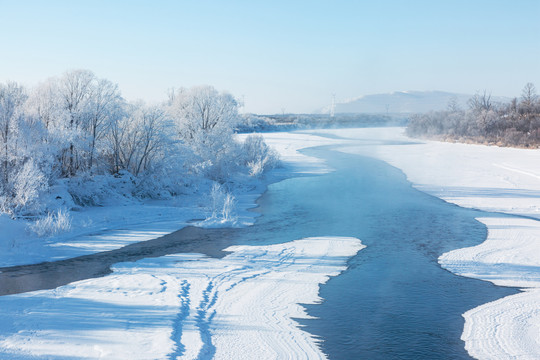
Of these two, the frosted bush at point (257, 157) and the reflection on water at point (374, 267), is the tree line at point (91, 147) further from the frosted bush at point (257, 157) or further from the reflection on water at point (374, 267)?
the reflection on water at point (374, 267)

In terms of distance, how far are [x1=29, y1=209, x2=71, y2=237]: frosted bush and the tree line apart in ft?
3.03

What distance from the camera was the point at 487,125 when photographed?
45.5 m

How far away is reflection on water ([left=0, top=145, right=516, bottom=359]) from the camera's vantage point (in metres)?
7.11

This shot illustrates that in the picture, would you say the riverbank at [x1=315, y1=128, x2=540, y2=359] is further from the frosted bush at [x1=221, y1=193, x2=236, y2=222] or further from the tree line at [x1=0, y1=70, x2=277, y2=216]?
the tree line at [x1=0, y1=70, x2=277, y2=216]

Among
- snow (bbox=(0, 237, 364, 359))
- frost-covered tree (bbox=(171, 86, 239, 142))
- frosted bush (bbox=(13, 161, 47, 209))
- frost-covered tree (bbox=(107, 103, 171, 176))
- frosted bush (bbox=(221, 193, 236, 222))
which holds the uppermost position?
frost-covered tree (bbox=(171, 86, 239, 142))

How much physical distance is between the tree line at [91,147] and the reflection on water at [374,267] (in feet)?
12.7

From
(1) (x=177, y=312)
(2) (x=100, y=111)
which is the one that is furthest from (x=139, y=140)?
(1) (x=177, y=312)

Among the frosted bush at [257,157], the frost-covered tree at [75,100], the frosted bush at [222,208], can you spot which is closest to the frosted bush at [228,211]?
the frosted bush at [222,208]

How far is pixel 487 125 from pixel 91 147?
39255mm

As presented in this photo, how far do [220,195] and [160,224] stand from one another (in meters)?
2.81

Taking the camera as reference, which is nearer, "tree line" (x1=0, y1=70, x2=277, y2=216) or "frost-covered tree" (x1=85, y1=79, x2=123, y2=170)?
"tree line" (x1=0, y1=70, x2=277, y2=216)

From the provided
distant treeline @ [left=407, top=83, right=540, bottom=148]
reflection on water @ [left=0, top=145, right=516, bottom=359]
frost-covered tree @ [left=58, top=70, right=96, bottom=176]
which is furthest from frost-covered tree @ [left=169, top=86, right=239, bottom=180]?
distant treeline @ [left=407, top=83, right=540, bottom=148]

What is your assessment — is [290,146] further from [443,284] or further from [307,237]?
[443,284]

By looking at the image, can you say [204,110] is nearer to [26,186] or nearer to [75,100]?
[75,100]
